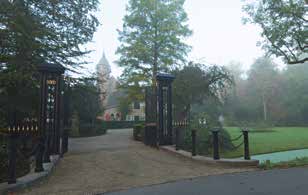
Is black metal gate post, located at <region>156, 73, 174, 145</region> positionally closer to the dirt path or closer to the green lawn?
the dirt path

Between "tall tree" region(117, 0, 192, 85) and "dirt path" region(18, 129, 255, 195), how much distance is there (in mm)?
8279

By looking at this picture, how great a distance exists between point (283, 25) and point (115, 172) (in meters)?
9.17

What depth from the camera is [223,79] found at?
43.4 ft

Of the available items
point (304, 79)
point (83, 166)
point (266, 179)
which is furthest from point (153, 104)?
point (304, 79)

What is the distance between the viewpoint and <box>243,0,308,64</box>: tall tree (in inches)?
337

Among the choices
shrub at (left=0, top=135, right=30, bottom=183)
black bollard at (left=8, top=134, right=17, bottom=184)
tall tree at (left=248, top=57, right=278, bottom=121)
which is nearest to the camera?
black bollard at (left=8, top=134, right=17, bottom=184)

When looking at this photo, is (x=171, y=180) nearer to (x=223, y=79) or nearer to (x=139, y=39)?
(x=223, y=79)

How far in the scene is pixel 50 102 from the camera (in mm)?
5961

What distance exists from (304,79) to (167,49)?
96.1ft

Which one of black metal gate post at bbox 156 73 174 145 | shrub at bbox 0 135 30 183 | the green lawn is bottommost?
the green lawn

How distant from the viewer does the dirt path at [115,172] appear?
389cm

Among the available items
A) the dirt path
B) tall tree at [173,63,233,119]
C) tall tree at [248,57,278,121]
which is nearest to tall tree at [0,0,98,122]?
the dirt path

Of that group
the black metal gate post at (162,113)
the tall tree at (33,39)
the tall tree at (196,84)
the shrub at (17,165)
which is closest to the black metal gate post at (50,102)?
the shrub at (17,165)

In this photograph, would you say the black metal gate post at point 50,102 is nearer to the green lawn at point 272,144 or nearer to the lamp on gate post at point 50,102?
the lamp on gate post at point 50,102
